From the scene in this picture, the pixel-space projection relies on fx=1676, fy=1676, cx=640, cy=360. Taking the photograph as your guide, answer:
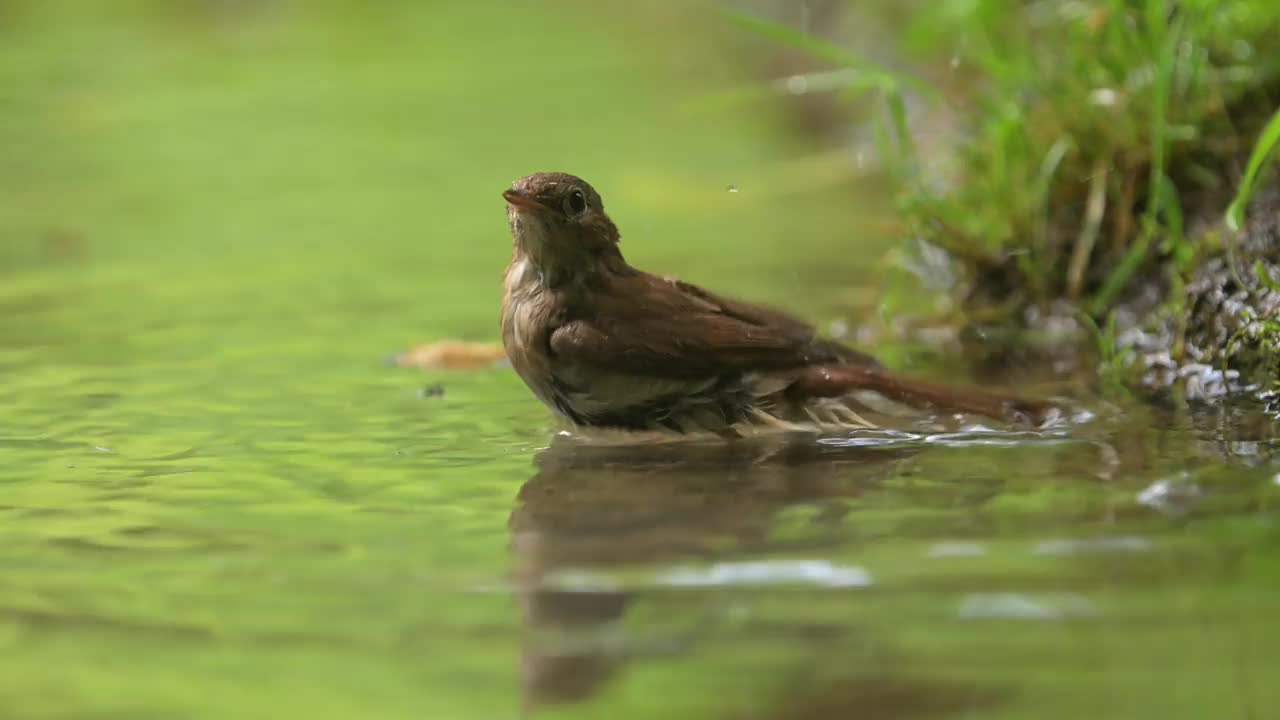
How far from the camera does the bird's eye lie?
370 centimetres

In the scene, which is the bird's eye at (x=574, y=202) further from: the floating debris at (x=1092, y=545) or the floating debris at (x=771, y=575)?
the floating debris at (x=1092, y=545)

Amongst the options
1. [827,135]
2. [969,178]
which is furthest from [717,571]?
[827,135]

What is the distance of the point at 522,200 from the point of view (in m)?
3.62

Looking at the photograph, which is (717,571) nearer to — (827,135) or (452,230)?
(452,230)

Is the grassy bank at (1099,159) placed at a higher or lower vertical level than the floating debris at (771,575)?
higher

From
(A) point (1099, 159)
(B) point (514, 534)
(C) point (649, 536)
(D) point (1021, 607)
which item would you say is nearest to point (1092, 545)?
(D) point (1021, 607)

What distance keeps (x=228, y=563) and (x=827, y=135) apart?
7.86 metres

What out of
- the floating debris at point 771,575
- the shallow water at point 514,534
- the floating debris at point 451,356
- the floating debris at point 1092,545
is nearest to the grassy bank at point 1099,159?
the shallow water at point 514,534

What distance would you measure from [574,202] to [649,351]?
392mm

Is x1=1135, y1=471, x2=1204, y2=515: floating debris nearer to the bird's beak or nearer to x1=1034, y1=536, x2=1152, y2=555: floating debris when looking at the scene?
x1=1034, y1=536, x2=1152, y2=555: floating debris

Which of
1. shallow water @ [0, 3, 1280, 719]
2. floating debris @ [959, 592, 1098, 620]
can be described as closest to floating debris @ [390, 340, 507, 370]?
shallow water @ [0, 3, 1280, 719]

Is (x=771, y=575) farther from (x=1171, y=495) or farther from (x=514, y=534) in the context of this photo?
(x=1171, y=495)

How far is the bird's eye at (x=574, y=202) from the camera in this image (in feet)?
12.1

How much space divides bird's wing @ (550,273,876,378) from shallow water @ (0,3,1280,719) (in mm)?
202
